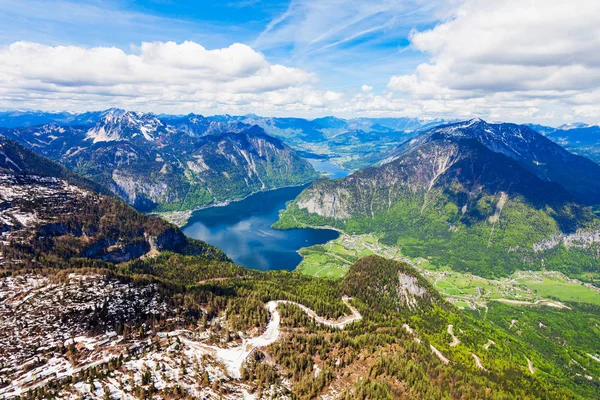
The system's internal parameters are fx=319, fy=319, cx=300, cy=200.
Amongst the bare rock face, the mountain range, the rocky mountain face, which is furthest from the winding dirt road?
the rocky mountain face

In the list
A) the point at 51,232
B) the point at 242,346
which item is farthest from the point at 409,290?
→ the point at 51,232

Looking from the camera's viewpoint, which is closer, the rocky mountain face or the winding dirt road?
the winding dirt road

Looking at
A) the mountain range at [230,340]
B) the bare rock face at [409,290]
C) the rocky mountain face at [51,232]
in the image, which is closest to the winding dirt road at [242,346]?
the mountain range at [230,340]

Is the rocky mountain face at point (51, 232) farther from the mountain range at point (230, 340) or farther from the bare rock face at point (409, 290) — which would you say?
the bare rock face at point (409, 290)

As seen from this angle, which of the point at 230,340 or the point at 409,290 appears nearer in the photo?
the point at 230,340

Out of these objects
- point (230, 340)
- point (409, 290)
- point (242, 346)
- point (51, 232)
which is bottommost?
point (409, 290)

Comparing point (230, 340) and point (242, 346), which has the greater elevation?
point (230, 340)

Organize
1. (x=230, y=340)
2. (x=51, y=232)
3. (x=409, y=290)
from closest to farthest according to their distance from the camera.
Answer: (x=230, y=340) < (x=51, y=232) < (x=409, y=290)

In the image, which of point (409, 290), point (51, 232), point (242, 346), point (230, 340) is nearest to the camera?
point (242, 346)

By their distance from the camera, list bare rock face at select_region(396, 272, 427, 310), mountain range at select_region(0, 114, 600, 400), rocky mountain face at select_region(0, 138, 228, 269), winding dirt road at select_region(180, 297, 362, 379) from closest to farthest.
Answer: mountain range at select_region(0, 114, 600, 400) → winding dirt road at select_region(180, 297, 362, 379) → rocky mountain face at select_region(0, 138, 228, 269) → bare rock face at select_region(396, 272, 427, 310)

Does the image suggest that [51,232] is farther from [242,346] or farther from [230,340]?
[242,346]

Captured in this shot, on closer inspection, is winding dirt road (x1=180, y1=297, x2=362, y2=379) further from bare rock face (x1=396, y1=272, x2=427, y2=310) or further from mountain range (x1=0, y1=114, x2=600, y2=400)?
bare rock face (x1=396, y1=272, x2=427, y2=310)

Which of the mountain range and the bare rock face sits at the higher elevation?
the mountain range

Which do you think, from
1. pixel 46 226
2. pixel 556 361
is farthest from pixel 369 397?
pixel 46 226
